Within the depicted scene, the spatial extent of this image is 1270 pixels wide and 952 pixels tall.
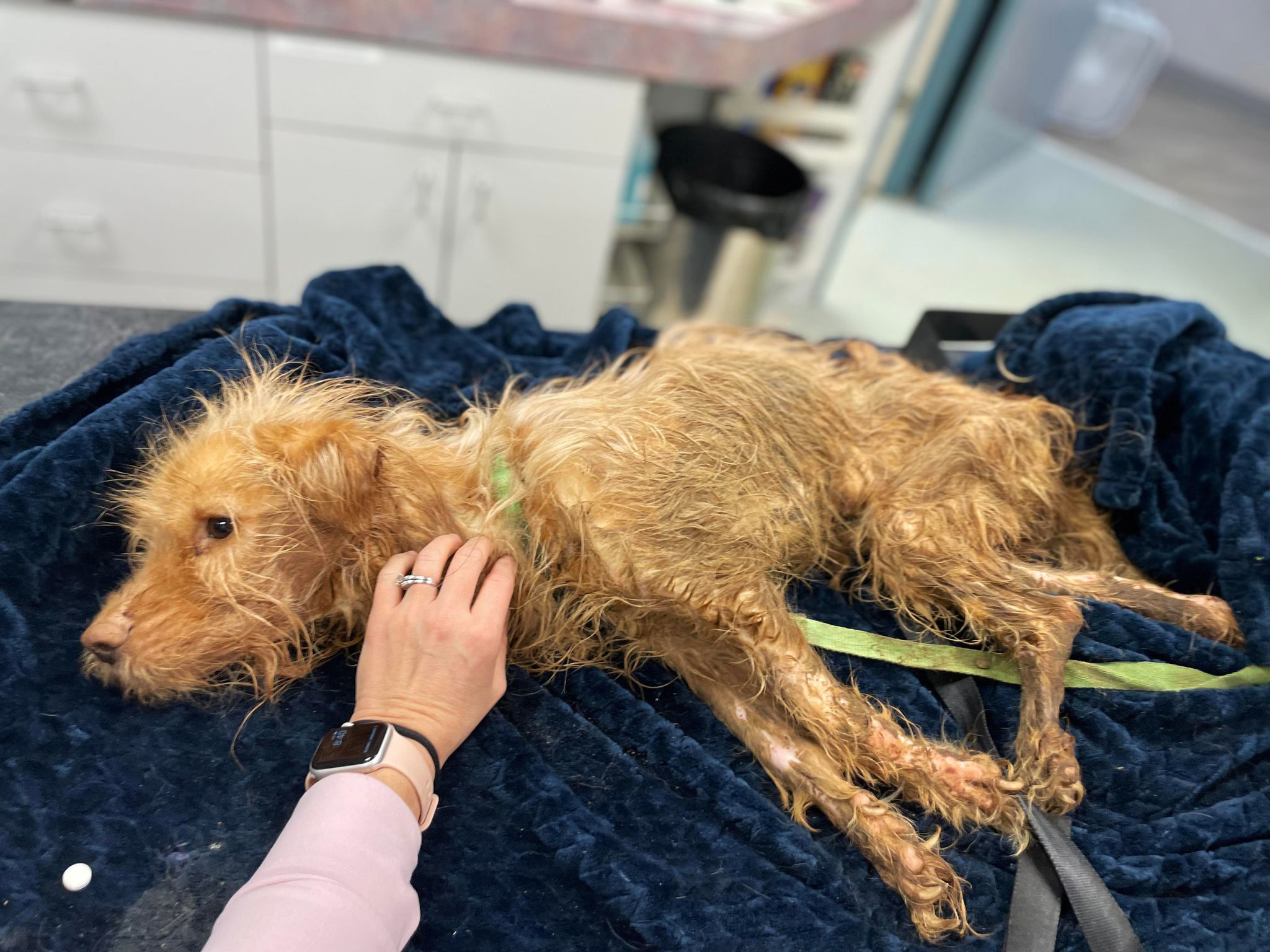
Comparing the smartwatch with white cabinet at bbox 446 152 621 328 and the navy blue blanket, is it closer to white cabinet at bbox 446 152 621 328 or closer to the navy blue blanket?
the navy blue blanket

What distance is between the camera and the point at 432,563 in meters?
1.27

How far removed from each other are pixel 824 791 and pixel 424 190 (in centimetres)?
244

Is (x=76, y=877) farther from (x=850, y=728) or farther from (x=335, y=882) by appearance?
(x=850, y=728)

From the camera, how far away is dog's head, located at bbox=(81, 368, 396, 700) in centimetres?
124

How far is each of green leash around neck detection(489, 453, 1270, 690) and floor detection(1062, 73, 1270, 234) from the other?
420 centimetres

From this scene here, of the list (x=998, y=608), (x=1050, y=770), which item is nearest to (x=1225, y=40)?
(x=998, y=608)

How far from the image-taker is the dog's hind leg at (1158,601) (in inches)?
59.8

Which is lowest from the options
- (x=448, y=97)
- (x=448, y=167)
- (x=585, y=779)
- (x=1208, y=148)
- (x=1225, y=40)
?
(x=585, y=779)

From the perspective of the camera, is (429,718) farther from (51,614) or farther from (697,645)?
(51,614)

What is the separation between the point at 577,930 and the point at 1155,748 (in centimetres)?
103

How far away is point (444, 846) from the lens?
117 centimetres

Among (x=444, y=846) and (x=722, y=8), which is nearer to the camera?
(x=444, y=846)

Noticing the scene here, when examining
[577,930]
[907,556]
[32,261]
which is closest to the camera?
[577,930]

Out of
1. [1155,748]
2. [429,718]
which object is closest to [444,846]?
[429,718]
